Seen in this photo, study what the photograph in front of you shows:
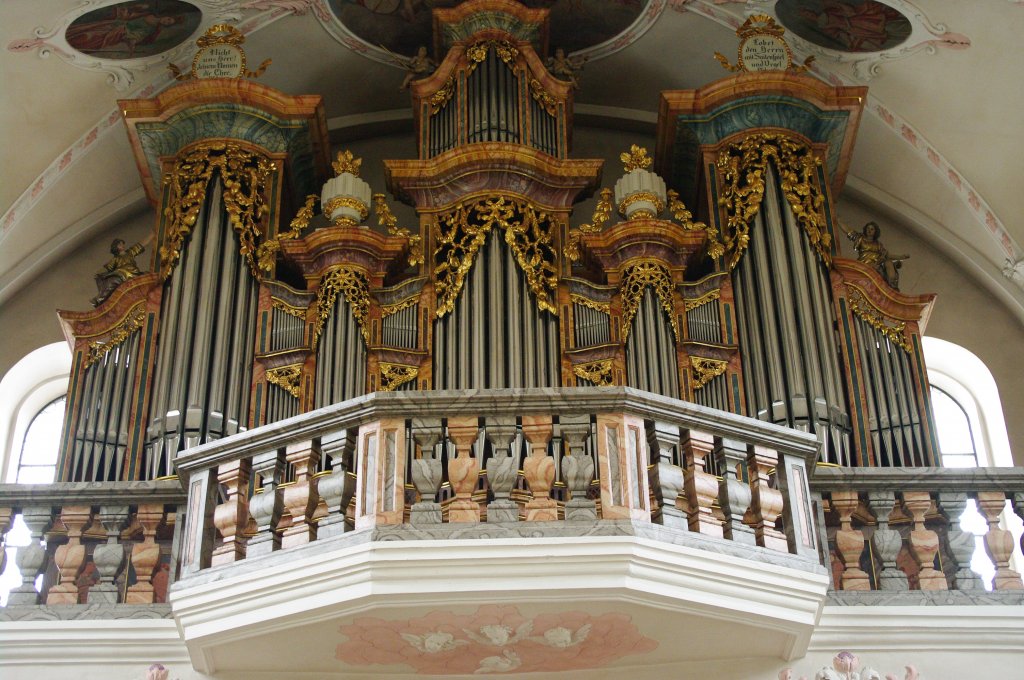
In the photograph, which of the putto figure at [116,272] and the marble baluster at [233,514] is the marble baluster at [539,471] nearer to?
the marble baluster at [233,514]

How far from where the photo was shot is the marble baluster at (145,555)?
9.05m

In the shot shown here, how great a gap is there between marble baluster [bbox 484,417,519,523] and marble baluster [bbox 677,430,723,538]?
0.94m

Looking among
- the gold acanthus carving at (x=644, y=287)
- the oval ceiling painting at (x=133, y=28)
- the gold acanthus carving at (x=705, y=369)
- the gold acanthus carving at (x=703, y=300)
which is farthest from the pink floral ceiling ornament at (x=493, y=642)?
the oval ceiling painting at (x=133, y=28)

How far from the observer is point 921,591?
8852 mm

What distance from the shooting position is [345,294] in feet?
38.6

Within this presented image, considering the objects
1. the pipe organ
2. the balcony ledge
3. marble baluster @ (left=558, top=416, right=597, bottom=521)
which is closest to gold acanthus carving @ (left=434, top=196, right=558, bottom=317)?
the pipe organ

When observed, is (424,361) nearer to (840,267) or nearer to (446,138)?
(446,138)

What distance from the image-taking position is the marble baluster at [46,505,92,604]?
9.00 metres

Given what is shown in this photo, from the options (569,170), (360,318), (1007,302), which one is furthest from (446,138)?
(1007,302)

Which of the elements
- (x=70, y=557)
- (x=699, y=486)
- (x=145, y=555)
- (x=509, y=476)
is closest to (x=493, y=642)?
(x=509, y=476)

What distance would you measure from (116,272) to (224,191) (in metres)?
1.07

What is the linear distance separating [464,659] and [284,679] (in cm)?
106

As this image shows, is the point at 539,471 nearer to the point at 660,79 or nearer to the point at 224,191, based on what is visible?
the point at 224,191

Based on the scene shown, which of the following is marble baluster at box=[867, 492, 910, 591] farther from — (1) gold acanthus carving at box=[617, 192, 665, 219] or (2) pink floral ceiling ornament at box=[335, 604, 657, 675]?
(1) gold acanthus carving at box=[617, 192, 665, 219]
